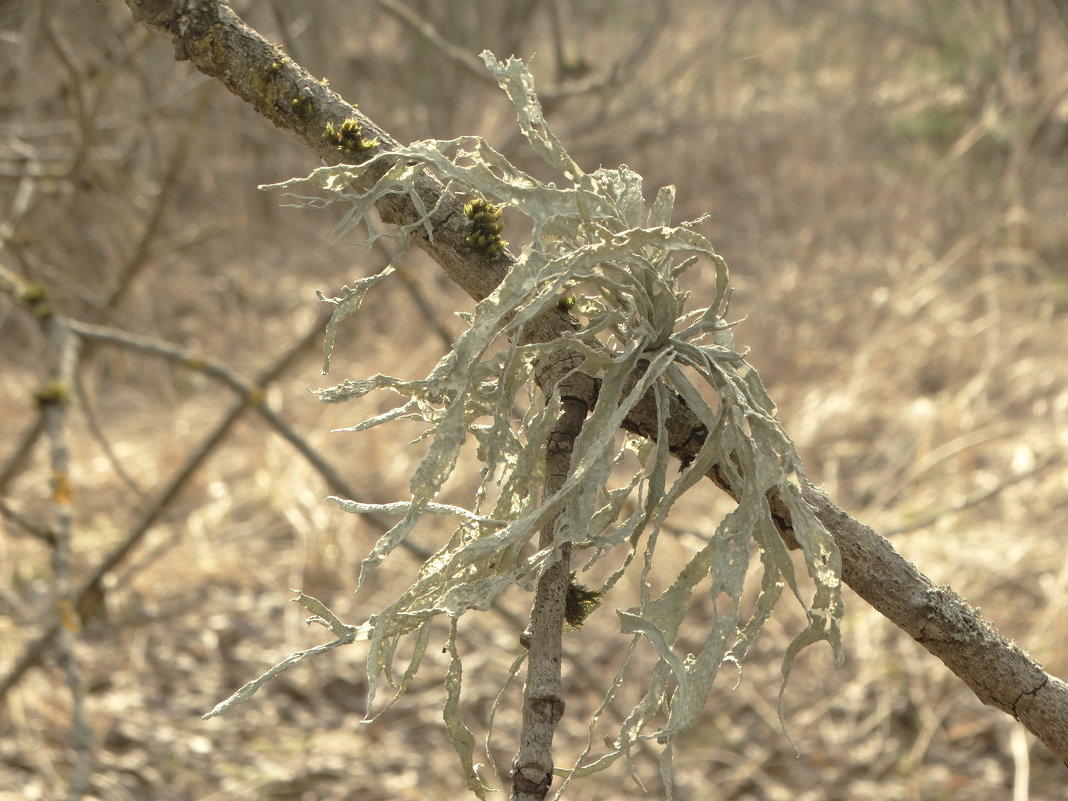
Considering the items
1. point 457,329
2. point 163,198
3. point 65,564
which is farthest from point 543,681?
point 457,329

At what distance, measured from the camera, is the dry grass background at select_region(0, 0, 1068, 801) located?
2.76m

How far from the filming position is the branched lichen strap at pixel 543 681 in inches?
16.2

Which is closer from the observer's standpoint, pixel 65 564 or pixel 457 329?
pixel 65 564

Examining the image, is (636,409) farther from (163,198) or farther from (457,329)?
(457,329)

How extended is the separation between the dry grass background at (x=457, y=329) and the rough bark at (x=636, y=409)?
0.79 meters

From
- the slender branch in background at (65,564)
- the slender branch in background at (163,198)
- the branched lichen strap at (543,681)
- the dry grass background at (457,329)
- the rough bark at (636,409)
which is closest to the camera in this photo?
the branched lichen strap at (543,681)

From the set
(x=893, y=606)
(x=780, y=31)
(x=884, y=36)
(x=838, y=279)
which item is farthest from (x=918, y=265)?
(x=893, y=606)

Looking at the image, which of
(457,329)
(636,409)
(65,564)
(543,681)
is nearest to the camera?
(543,681)

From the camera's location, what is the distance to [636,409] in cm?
53

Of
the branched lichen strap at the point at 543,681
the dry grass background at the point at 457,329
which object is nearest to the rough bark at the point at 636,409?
the branched lichen strap at the point at 543,681

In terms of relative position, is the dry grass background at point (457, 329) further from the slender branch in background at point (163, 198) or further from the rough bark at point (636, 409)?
the rough bark at point (636, 409)

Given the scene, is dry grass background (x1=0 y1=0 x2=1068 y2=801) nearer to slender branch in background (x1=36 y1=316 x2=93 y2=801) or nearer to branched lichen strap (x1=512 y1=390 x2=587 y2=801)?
slender branch in background (x1=36 y1=316 x2=93 y2=801)

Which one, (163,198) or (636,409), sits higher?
(163,198)

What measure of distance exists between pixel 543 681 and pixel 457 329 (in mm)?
3886
